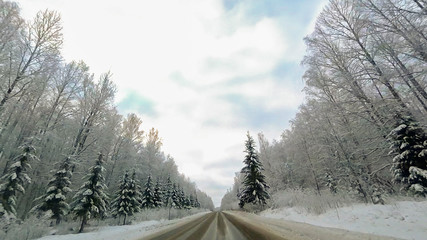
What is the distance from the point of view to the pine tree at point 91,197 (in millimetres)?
15836

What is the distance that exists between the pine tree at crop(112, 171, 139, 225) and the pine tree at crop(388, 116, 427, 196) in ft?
89.0

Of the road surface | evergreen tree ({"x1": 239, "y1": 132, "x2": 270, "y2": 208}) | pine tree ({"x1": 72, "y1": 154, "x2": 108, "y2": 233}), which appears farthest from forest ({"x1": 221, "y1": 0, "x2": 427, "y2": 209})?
pine tree ({"x1": 72, "y1": 154, "x2": 108, "y2": 233})

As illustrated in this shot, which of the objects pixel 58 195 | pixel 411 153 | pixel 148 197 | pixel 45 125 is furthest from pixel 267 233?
pixel 148 197

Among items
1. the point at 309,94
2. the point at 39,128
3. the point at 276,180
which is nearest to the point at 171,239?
the point at 309,94

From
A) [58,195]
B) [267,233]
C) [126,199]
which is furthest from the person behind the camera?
[126,199]

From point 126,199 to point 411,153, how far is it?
92.9ft

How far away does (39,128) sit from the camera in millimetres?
16453

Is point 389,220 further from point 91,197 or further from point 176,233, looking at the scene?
point 91,197

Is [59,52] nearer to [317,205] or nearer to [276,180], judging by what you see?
[317,205]

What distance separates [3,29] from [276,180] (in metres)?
38.5

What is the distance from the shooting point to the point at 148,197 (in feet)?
112

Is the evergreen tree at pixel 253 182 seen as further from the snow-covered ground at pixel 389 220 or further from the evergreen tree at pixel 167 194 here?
the evergreen tree at pixel 167 194

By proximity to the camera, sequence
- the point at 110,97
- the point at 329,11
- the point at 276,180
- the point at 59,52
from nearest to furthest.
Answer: the point at 329,11, the point at 59,52, the point at 110,97, the point at 276,180

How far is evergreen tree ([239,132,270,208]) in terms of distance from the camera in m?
24.5
